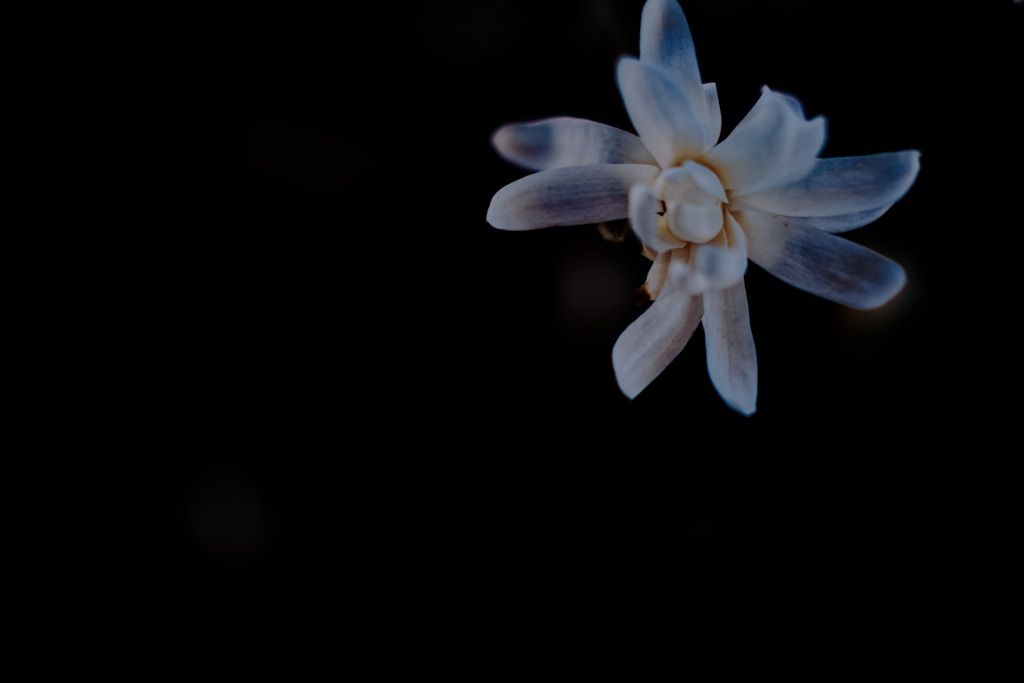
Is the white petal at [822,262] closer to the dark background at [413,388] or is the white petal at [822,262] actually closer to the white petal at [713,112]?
the white petal at [713,112]

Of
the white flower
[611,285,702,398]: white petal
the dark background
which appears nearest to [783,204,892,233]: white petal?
the white flower

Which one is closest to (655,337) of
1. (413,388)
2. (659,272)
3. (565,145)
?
(659,272)

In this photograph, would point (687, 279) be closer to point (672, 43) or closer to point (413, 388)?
point (672, 43)

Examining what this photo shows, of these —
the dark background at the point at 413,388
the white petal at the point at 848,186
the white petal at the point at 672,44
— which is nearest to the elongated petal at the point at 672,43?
the white petal at the point at 672,44

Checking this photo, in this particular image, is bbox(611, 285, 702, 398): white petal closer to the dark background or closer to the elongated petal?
the elongated petal

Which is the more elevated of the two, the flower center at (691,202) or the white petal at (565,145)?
the white petal at (565,145)

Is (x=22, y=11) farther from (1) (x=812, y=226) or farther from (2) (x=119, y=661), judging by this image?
(1) (x=812, y=226)

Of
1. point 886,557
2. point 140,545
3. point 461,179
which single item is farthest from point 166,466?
point 886,557
